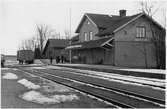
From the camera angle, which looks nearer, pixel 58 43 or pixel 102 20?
pixel 102 20

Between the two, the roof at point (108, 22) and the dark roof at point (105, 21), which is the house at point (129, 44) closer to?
the roof at point (108, 22)

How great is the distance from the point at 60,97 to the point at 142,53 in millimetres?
27102

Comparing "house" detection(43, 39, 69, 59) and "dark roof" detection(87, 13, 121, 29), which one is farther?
"house" detection(43, 39, 69, 59)

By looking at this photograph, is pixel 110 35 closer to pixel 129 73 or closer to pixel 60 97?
pixel 129 73

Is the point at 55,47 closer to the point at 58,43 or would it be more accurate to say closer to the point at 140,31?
the point at 58,43

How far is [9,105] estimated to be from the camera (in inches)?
331

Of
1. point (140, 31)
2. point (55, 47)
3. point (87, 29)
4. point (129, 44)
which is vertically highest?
point (87, 29)

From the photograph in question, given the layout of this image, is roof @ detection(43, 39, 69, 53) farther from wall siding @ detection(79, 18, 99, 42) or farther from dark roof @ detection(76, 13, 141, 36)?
dark roof @ detection(76, 13, 141, 36)

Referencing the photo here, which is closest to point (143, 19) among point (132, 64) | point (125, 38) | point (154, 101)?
point (125, 38)

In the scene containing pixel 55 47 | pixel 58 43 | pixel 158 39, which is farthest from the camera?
pixel 58 43

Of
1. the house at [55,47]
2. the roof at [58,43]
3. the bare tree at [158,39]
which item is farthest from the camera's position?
the roof at [58,43]

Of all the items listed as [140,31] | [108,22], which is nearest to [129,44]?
[140,31]

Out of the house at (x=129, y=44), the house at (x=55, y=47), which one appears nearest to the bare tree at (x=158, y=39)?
the house at (x=129, y=44)

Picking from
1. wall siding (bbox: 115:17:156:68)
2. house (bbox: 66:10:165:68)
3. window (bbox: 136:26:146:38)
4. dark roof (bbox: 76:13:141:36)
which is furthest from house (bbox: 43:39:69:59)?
wall siding (bbox: 115:17:156:68)
